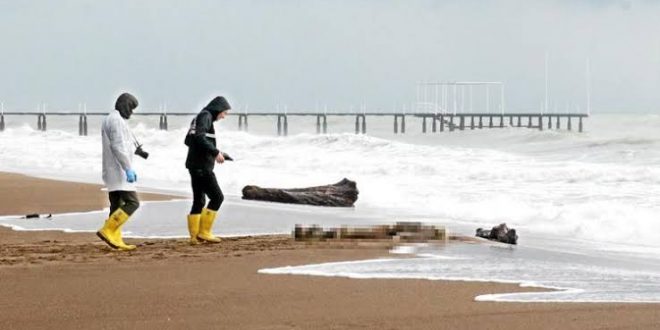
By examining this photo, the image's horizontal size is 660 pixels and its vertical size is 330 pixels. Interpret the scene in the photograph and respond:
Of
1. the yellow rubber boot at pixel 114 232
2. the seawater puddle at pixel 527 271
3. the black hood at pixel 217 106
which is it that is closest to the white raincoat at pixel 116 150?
the yellow rubber boot at pixel 114 232

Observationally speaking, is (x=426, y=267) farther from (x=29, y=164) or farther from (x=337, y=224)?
(x=29, y=164)

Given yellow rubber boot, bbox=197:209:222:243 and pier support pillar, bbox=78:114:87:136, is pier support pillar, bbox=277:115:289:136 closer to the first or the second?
pier support pillar, bbox=78:114:87:136

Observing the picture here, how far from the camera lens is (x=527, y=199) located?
15.4 meters

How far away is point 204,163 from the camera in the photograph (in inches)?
347

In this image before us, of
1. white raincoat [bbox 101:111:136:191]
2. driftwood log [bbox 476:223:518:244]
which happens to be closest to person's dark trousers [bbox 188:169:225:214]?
white raincoat [bbox 101:111:136:191]

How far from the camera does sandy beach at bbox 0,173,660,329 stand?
4.94m

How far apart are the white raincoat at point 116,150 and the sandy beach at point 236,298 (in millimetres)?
574

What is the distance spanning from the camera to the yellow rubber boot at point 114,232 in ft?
26.8

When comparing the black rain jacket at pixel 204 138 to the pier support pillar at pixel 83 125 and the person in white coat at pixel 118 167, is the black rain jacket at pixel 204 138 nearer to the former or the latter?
the person in white coat at pixel 118 167

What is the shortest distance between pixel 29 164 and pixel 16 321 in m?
24.6

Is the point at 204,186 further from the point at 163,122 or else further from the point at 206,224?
the point at 163,122

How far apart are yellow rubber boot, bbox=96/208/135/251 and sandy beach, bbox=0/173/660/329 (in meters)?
0.13

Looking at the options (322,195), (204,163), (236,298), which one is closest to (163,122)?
(322,195)

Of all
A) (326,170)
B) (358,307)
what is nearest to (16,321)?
(358,307)
